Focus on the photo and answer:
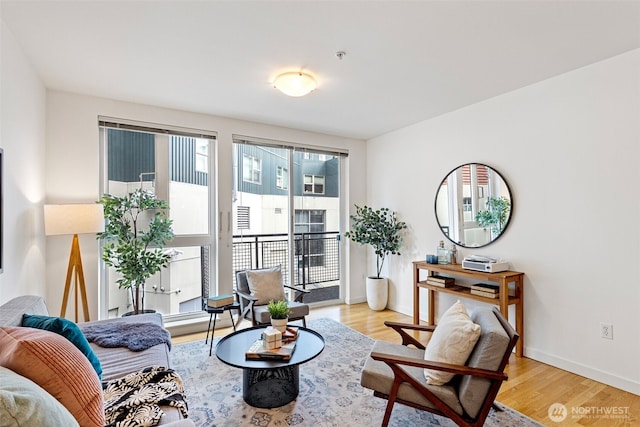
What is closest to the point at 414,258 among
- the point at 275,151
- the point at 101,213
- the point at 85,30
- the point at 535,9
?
the point at 275,151

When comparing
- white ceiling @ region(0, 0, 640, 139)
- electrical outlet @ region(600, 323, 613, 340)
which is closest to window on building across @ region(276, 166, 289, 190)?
white ceiling @ region(0, 0, 640, 139)

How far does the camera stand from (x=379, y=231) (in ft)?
14.5

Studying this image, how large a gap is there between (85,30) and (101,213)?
1.44 metres

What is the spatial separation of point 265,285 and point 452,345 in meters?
2.18

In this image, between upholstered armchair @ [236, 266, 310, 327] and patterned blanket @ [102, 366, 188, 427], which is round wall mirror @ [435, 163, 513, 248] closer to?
upholstered armchair @ [236, 266, 310, 327]

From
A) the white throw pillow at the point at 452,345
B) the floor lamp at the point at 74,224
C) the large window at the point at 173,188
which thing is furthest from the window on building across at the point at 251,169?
the white throw pillow at the point at 452,345

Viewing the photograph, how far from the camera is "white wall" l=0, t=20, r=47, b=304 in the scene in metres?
2.08

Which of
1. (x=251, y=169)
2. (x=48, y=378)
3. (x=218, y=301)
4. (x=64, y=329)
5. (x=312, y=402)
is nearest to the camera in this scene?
(x=48, y=378)

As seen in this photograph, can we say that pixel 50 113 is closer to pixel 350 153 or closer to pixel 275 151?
pixel 275 151

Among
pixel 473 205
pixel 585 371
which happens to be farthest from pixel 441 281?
pixel 585 371

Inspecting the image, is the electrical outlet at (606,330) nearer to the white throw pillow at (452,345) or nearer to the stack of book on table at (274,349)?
the white throw pillow at (452,345)

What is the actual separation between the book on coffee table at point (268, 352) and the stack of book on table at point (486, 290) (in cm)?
194

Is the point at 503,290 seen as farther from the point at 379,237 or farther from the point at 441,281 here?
the point at 379,237

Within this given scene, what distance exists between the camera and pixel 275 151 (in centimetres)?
445
